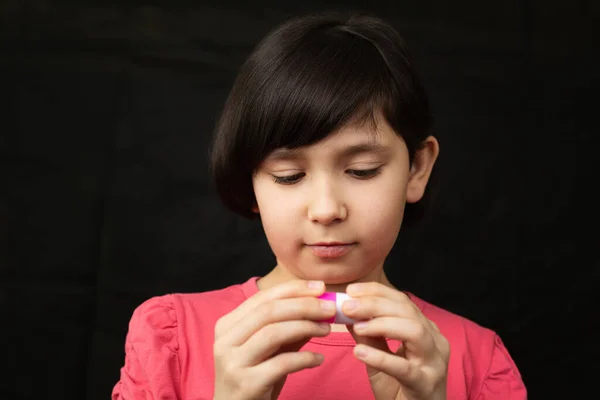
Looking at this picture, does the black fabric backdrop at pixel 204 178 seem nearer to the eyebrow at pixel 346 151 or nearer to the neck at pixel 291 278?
the neck at pixel 291 278

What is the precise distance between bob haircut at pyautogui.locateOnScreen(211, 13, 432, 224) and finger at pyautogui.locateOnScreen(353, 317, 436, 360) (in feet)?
0.98

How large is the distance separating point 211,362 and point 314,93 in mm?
480

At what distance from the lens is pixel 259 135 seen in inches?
53.0

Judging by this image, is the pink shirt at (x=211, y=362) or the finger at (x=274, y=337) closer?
the finger at (x=274, y=337)

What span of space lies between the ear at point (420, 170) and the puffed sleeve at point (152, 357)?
0.46 metres

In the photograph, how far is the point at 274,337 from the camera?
3.78 feet

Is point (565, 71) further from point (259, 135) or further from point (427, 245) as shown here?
point (259, 135)

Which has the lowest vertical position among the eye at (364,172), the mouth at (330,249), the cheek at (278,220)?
the mouth at (330,249)

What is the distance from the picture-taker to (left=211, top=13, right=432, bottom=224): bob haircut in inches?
51.4

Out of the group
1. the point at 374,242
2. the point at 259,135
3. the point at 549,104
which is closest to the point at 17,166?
the point at 259,135

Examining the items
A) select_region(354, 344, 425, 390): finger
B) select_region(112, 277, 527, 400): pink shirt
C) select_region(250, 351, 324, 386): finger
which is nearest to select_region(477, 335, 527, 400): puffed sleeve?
select_region(112, 277, 527, 400): pink shirt

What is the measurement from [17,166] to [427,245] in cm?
90

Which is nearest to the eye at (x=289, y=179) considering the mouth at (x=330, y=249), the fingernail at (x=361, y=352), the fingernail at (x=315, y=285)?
the mouth at (x=330, y=249)

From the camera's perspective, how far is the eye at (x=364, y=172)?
131cm
